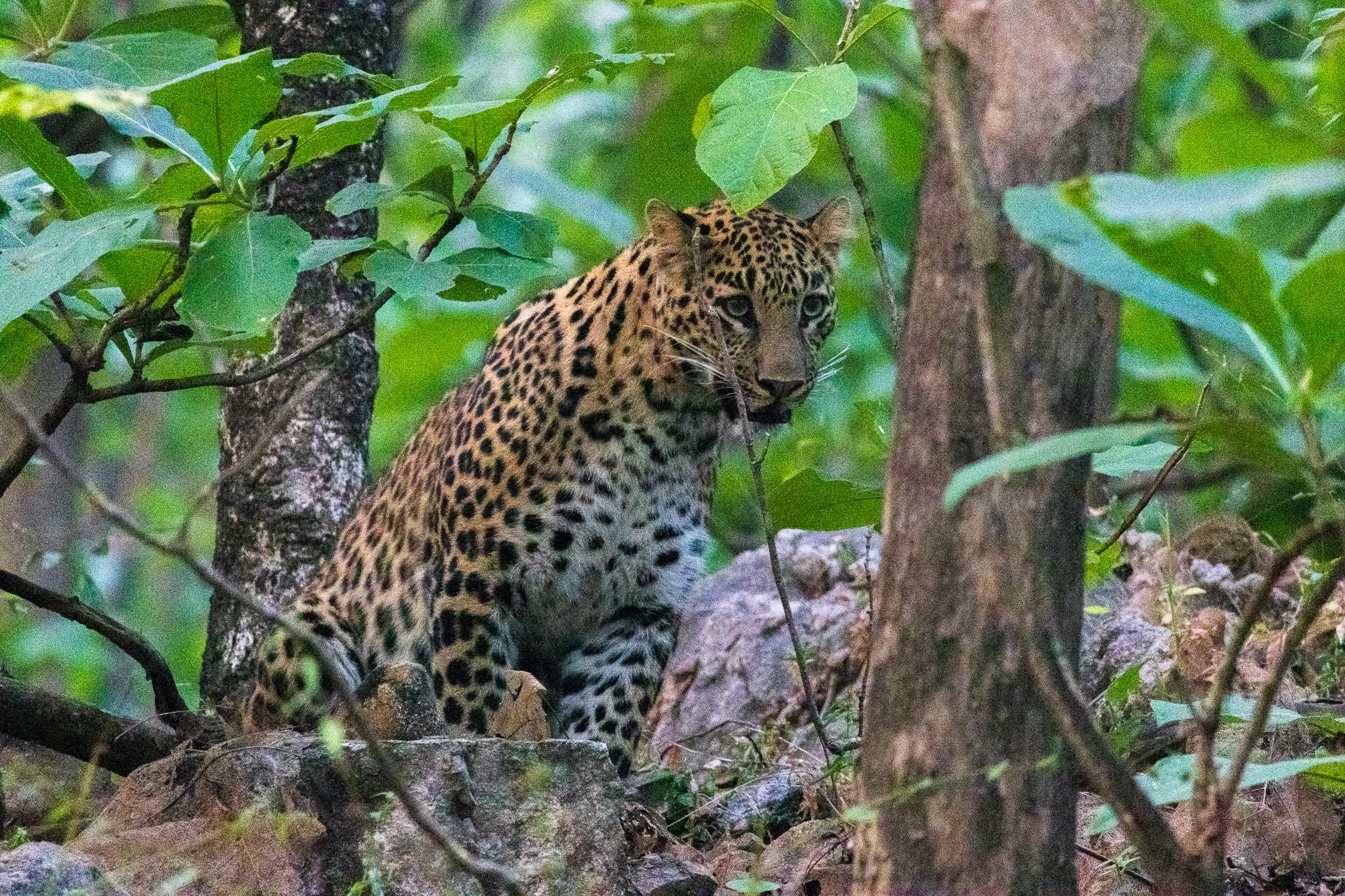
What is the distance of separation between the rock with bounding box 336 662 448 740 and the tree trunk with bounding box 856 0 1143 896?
7.45 feet

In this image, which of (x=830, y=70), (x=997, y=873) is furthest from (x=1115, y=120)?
(x=830, y=70)

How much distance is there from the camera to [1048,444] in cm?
225

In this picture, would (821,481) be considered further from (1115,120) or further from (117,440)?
(117,440)

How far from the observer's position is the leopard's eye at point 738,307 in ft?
22.5

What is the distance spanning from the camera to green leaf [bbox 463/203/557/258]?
4824mm

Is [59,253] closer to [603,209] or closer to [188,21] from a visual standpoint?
[188,21]

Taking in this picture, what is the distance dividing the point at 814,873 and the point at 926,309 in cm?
225

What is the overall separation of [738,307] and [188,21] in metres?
2.67

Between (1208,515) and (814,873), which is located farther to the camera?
(1208,515)

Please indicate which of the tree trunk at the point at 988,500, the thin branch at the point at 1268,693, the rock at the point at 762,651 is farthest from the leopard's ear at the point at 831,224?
the thin branch at the point at 1268,693

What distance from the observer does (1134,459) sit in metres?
4.40

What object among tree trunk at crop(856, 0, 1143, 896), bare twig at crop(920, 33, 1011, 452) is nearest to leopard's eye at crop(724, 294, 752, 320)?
tree trunk at crop(856, 0, 1143, 896)

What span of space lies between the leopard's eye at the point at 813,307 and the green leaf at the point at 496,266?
94.7 inches

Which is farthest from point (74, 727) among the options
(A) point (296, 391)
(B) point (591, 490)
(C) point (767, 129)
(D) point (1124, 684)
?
(D) point (1124, 684)
